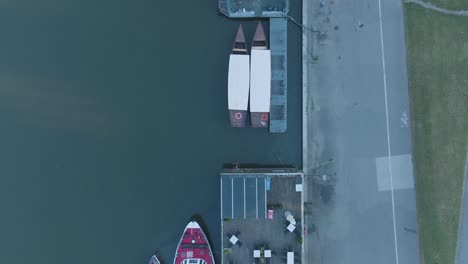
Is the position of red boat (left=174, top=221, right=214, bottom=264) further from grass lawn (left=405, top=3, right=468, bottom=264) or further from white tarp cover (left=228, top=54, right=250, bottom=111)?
grass lawn (left=405, top=3, right=468, bottom=264)

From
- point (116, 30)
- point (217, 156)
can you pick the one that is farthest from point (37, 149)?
point (217, 156)

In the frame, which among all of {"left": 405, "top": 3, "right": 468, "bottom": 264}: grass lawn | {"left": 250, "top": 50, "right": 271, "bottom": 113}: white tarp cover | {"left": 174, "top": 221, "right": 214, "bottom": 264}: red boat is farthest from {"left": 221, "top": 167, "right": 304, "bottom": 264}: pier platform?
{"left": 405, "top": 3, "right": 468, "bottom": 264}: grass lawn

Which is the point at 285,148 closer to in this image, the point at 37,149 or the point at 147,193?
the point at 147,193

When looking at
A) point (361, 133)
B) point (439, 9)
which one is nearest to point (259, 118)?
point (361, 133)

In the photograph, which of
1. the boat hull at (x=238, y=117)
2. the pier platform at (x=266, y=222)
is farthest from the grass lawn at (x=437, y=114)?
the boat hull at (x=238, y=117)

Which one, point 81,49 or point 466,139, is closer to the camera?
point 466,139

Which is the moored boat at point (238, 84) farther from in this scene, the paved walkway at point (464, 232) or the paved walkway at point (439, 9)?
the paved walkway at point (464, 232)
